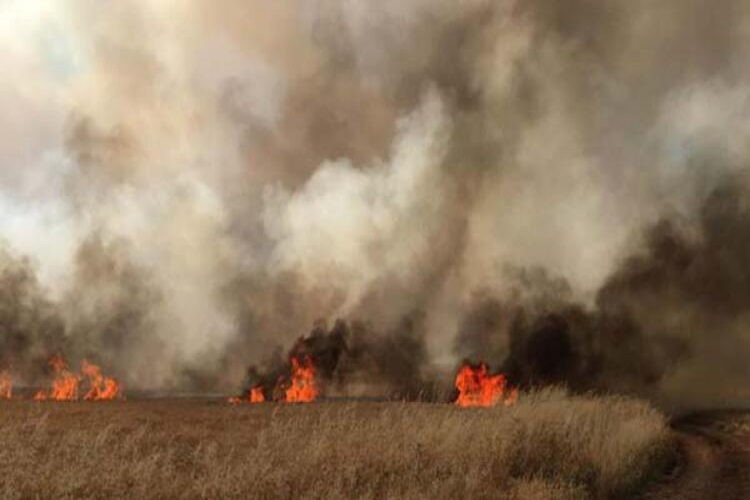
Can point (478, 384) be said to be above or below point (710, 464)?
above

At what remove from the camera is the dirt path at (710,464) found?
18967mm

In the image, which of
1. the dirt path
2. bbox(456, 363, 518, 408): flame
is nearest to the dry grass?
the dirt path

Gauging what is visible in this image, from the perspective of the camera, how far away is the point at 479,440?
18.5 metres

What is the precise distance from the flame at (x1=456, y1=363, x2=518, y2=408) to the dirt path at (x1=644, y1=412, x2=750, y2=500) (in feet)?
49.0

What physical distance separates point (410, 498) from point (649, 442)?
47.2 feet

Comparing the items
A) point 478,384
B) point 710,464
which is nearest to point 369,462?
point 710,464

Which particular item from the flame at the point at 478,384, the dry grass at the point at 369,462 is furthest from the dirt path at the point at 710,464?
the flame at the point at 478,384

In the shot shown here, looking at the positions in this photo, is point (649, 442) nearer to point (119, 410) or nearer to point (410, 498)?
point (410, 498)

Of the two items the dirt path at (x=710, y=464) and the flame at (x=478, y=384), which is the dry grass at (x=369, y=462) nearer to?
the dirt path at (x=710, y=464)

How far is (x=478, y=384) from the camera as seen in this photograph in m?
63.8

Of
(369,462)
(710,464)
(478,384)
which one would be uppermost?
(478,384)

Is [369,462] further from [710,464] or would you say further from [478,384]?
[478,384]

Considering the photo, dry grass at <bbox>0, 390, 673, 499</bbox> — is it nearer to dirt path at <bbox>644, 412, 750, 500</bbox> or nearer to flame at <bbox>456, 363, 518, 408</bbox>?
dirt path at <bbox>644, 412, 750, 500</bbox>

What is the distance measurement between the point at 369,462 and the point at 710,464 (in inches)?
580
